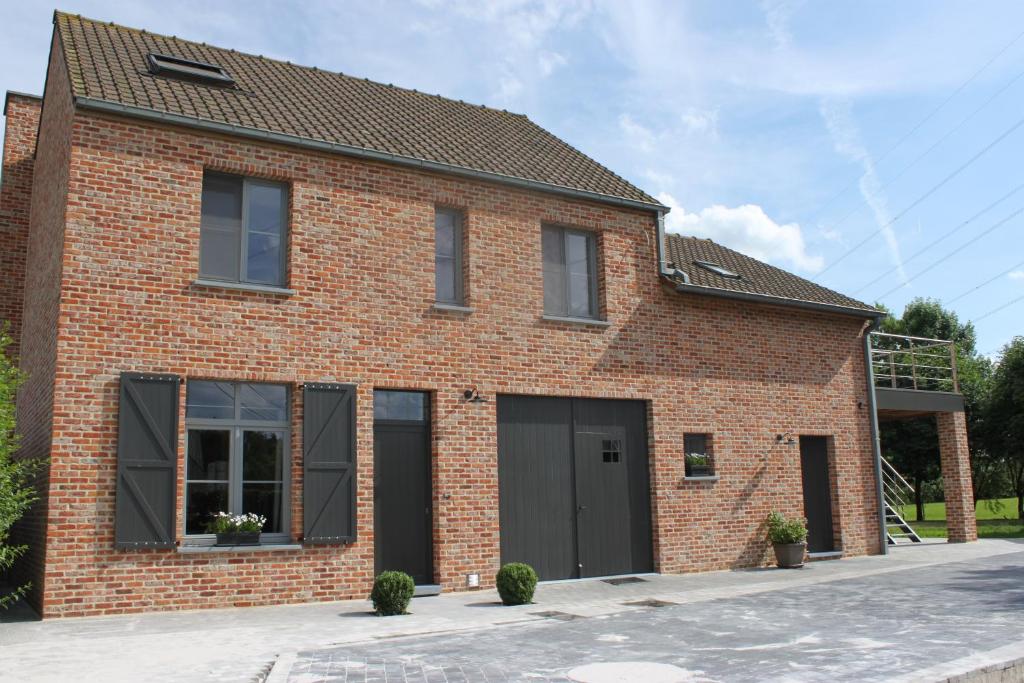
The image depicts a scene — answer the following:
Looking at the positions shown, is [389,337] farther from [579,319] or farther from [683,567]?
[683,567]

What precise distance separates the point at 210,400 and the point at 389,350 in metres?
2.43

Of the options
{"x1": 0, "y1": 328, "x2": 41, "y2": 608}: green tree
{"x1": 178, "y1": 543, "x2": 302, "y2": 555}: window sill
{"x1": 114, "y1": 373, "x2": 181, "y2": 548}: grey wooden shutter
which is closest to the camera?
{"x1": 0, "y1": 328, "x2": 41, "y2": 608}: green tree

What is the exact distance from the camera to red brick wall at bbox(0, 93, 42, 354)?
48.1 feet

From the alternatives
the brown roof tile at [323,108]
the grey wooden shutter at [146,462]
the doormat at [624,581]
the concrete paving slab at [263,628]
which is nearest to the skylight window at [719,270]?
the brown roof tile at [323,108]

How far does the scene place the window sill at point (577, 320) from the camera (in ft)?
44.1

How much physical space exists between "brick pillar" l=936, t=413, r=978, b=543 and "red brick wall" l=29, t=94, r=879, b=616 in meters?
3.38

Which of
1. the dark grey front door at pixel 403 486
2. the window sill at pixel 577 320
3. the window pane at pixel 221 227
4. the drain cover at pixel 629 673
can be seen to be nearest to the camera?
the drain cover at pixel 629 673

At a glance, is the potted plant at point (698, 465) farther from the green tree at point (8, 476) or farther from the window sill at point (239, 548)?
the green tree at point (8, 476)

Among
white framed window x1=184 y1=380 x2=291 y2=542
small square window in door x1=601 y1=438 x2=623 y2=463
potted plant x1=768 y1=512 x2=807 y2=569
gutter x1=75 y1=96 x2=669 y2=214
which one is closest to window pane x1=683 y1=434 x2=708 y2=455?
small square window in door x1=601 y1=438 x2=623 y2=463

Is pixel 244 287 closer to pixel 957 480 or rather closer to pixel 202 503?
pixel 202 503

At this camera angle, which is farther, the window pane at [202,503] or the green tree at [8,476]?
the window pane at [202,503]

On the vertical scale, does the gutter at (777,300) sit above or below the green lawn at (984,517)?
above

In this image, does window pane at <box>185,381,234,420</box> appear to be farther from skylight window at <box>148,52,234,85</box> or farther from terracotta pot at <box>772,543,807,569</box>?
terracotta pot at <box>772,543,807,569</box>

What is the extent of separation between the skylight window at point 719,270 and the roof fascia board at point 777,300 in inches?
39.3
